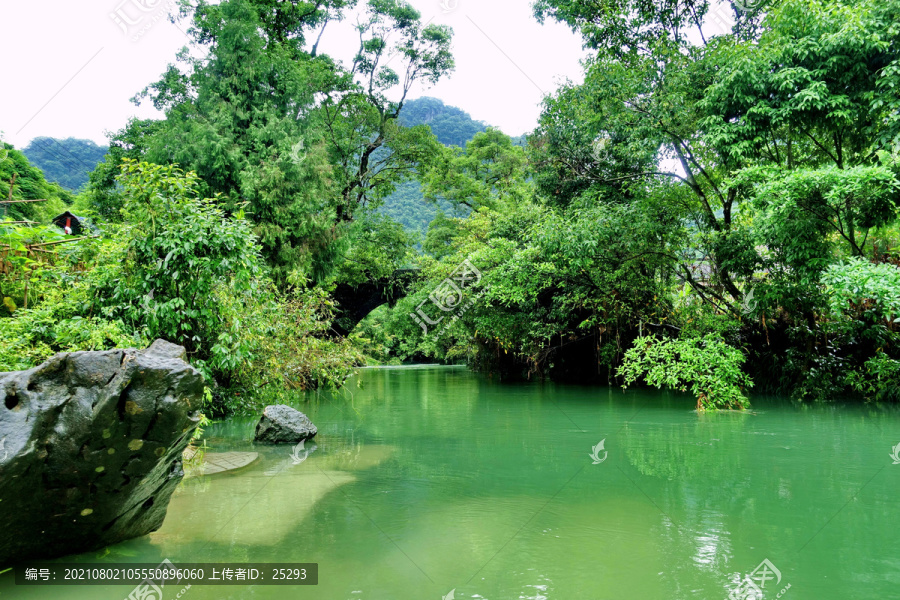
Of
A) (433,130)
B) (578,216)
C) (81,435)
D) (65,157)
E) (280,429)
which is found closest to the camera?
(81,435)

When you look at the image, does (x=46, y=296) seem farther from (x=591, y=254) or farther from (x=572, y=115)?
(x=572, y=115)

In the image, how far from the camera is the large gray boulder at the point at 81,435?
9.86 feet

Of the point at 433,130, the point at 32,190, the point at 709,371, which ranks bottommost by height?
the point at 709,371

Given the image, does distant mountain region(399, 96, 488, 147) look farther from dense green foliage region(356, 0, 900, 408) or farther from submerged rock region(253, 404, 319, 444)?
submerged rock region(253, 404, 319, 444)

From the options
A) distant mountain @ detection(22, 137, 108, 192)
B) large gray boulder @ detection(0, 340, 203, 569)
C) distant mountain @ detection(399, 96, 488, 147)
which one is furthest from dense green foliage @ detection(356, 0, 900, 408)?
distant mountain @ detection(399, 96, 488, 147)

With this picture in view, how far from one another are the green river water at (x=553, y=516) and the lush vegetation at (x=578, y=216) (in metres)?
1.78

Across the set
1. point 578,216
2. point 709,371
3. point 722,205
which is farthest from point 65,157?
point 709,371

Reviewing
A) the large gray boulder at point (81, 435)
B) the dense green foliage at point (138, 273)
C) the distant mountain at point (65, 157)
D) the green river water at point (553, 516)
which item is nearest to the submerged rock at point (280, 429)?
the green river water at point (553, 516)

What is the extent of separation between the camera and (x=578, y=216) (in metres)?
12.7

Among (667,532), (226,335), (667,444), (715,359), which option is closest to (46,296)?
(226,335)

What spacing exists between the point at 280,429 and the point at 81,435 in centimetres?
518

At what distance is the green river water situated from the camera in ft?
11.0

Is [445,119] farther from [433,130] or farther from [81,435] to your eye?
[81,435]

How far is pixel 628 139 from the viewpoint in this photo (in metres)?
12.1
